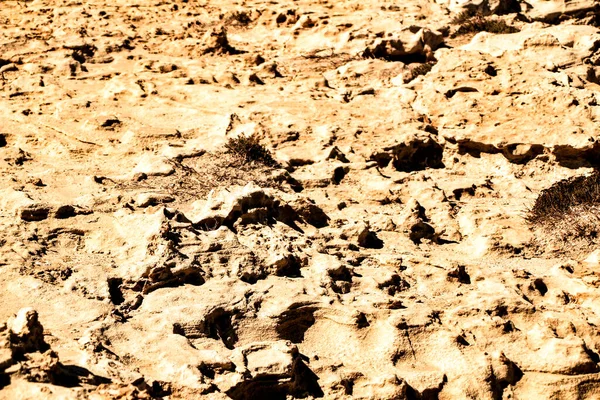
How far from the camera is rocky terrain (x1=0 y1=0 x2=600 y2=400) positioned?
4.97 m

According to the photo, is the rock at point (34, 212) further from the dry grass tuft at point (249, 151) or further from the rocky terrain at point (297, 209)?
the dry grass tuft at point (249, 151)

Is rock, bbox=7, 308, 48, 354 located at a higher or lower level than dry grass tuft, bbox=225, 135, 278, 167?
higher

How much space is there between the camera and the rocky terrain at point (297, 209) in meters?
4.97

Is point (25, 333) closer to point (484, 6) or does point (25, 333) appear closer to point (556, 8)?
point (484, 6)

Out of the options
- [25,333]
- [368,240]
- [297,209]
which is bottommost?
[368,240]

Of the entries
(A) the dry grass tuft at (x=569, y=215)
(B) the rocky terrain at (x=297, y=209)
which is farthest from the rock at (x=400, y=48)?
(A) the dry grass tuft at (x=569, y=215)

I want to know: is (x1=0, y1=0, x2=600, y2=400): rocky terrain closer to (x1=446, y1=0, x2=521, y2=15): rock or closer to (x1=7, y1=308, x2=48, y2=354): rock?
(x1=7, y1=308, x2=48, y2=354): rock

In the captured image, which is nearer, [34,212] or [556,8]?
[34,212]

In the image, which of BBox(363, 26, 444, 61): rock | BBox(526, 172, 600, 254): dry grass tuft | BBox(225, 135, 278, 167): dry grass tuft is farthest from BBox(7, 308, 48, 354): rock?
BBox(363, 26, 444, 61): rock

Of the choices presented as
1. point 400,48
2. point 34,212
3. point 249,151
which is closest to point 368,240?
point 249,151

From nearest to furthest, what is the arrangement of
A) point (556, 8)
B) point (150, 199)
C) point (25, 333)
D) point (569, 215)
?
1. point (25, 333)
2. point (150, 199)
3. point (569, 215)
4. point (556, 8)

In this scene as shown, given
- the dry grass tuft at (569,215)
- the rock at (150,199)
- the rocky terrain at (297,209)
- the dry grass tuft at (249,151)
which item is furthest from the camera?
the dry grass tuft at (249,151)

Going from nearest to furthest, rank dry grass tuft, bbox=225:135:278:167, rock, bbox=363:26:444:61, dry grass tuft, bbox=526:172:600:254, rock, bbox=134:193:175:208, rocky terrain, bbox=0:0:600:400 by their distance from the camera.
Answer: rocky terrain, bbox=0:0:600:400 < rock, bbox=134:193:175:208 < dry grass tuft, bbox=526:172:600:254 < dry grass tuft, bbox=225:135:278:167 < rock, bbox=363:26:444:61

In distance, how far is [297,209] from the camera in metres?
7.33
